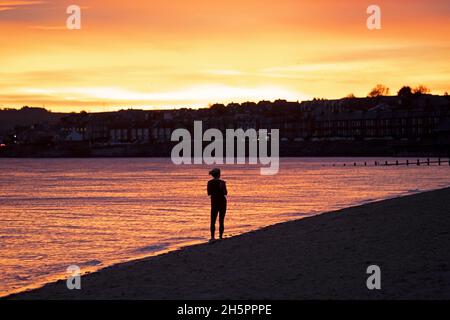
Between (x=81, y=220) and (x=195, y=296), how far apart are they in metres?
25.5

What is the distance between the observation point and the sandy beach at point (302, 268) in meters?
14.6

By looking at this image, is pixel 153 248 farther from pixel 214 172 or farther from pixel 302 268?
pixel 302 268

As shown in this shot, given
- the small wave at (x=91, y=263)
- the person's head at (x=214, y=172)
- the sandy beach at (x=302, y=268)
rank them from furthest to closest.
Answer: the small wave at (x=91, y=263), the person's head at (x=214, y=172), the sandy beach at (x=302, y=268)

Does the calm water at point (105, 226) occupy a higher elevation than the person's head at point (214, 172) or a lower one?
lower

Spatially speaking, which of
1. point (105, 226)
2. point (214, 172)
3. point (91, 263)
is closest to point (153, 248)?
point (91, 263)

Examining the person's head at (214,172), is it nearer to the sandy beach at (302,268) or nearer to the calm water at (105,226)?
the sandy beach at (302,268)

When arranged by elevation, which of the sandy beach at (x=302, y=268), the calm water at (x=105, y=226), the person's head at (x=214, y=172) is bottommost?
the calm water at (x=105, y=226)

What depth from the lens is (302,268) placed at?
1695cm

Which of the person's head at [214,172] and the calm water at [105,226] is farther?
the calm water at [105,226]

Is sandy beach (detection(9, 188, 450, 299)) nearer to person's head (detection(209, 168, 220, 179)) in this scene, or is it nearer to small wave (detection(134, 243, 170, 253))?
person's head (detection(209, 168, 220, 179))

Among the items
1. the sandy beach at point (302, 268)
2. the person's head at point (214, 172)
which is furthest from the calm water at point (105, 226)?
the person's head at point (214, 172)

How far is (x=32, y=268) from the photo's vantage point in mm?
22812

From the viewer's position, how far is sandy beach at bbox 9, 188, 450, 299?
14625 mm
